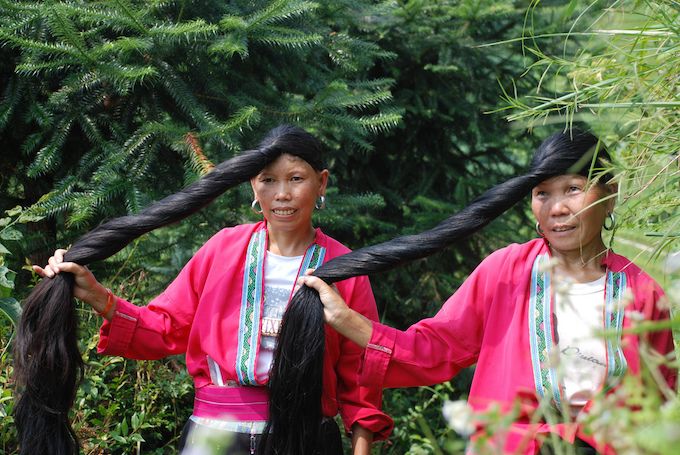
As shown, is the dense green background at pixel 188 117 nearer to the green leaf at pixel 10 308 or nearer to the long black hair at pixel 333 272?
the green leaf at pixel 10 308

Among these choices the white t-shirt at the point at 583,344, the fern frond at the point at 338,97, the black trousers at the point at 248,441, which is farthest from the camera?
the fern frond at the point at 338,97

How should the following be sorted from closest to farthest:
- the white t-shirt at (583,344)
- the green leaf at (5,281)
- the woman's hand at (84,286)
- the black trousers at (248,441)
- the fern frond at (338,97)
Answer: the white t-shirt at (583,344), the black trousers at (248,441), the woman's hand at (84,286), the green leaf at (5,281), the fern frond at (338,97)

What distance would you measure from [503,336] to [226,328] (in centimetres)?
88

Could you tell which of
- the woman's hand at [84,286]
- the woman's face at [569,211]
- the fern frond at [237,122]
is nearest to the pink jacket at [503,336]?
the woman's face at [569,211]

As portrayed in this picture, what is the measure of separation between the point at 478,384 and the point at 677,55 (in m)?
1.10

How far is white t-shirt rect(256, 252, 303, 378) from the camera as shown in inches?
109

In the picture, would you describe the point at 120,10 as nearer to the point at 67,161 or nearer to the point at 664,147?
the point at 67,161

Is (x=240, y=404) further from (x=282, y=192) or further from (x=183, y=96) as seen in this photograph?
(x=183, y=96)

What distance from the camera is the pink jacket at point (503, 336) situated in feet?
8.21

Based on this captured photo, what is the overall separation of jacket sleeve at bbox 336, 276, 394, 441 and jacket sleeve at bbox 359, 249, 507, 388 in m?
0.14

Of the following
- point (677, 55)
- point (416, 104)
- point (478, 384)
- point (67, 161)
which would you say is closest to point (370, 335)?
point (478, 384)

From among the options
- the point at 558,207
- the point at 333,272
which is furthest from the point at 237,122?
the point at 558,207

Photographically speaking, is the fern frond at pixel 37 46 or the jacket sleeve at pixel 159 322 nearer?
the jacket sleeve at pixel 159 322

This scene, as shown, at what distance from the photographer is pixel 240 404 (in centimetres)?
275
